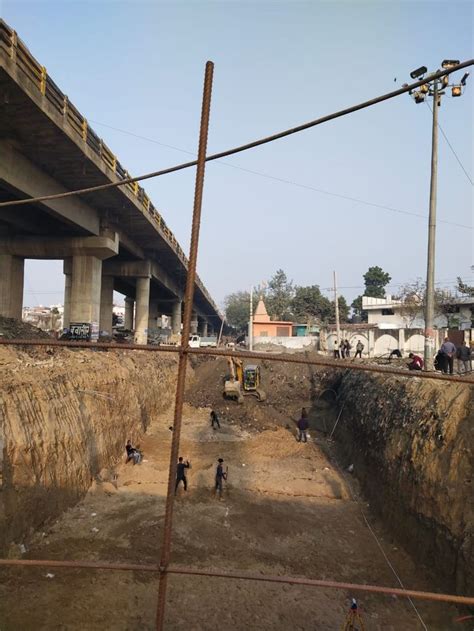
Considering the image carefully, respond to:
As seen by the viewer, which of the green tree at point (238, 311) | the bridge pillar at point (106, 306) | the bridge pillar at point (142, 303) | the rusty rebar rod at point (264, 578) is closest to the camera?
the rusty rebar rod at point (264, 578)

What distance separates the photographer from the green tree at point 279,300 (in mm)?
76812

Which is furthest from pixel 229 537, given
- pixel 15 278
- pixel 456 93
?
pixel 15 278

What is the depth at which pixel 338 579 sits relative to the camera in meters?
9.13

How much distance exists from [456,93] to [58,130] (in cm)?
1459

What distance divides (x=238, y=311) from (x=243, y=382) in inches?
2821

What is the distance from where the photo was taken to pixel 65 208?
60.4 feet

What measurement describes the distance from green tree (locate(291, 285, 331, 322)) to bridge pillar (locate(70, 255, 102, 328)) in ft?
156

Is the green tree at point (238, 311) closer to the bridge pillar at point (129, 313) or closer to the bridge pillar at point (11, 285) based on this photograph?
the bridge pillar at point (129, 313)

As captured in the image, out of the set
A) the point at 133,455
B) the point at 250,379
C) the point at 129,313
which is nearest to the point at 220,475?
the point at 133,455

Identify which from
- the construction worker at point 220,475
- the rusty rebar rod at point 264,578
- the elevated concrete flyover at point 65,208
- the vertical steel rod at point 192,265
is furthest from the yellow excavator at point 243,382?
the rusty rebar rod at point 264,578

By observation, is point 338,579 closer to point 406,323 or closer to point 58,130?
point 58,130

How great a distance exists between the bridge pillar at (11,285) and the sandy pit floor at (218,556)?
13.6 metres

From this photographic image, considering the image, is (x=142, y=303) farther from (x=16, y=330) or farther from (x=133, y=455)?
(x=133, y=455)

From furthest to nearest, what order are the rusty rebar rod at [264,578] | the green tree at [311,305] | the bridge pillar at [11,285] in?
the green tree at [311,305] < the bridge pillar at [11,285] < the rusty rebar rod at [264,578]
